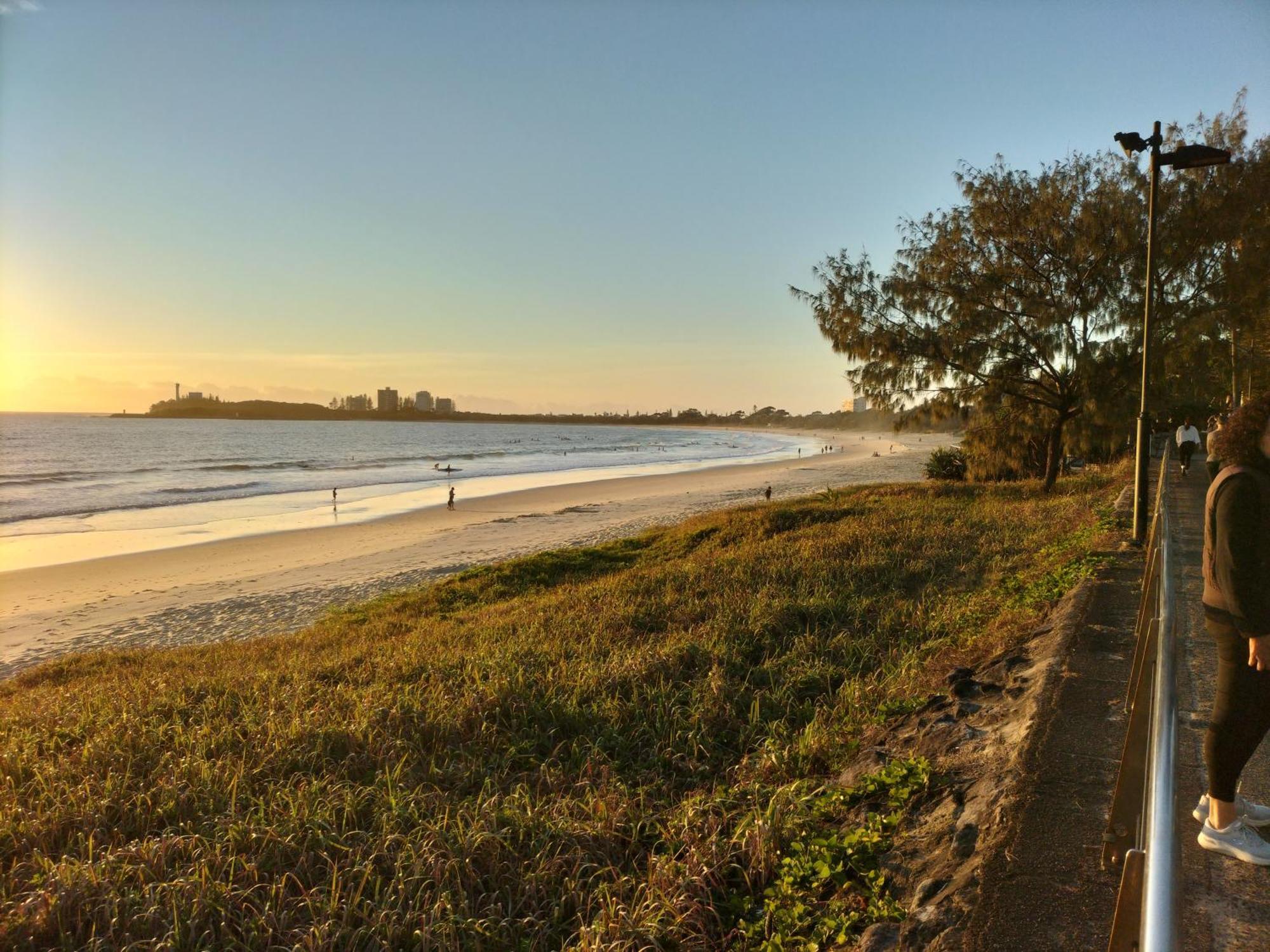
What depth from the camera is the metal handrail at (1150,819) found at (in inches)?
60.6

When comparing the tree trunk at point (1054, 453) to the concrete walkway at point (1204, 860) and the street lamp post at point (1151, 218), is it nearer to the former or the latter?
the street lamp post at point (1151, 218)

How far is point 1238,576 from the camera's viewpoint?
110 inches

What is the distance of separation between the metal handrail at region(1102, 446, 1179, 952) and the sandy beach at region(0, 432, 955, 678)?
13.7m

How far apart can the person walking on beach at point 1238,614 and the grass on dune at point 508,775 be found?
1.39 meters

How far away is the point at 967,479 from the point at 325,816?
2242 centimetres

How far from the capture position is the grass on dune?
3.44m

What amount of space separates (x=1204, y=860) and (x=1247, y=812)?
444 millimetres

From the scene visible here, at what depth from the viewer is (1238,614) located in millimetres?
2807

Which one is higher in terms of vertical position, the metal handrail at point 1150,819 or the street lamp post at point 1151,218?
the street lamp post at point 1151,218

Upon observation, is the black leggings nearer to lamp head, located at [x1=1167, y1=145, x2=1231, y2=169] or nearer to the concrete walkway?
the concrete walkway

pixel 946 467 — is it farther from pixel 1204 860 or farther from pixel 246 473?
pixel 246 473

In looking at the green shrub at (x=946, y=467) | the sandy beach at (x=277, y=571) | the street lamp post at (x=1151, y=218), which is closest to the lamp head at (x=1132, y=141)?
the street lamp post at (x=1151, y=218)

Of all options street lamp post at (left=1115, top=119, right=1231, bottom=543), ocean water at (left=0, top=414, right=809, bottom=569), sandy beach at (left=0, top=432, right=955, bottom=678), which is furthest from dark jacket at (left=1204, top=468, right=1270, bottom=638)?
ocean water at (left=0, top=414, right=809, bottom=569)

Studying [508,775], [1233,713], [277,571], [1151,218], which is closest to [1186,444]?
[1151,218]
